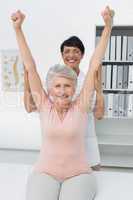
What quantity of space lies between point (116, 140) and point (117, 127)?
324 mm

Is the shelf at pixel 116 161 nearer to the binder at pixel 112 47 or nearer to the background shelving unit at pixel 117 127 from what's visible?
the background shelving unit at pixel 117 127

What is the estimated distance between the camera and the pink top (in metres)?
1.48

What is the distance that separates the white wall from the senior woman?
141 cm

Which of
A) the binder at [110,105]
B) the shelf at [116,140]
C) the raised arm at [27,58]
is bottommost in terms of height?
the shelf at [116,140]

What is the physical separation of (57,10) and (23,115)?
3.67ft

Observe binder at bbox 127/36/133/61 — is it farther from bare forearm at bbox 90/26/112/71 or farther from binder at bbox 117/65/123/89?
bare forearm at bbox 90/26/112/71

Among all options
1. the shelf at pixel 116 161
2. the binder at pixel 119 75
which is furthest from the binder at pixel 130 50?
the shelf at pixel 116 161

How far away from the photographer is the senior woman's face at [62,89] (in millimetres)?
1474

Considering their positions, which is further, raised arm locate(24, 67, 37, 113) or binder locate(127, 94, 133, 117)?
binder locate(127, 94, 133, 117)

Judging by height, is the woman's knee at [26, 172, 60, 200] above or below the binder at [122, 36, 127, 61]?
below

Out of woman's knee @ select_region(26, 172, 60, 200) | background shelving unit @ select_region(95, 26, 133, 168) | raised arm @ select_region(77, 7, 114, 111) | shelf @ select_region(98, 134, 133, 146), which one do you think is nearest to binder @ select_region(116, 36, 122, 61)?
background shelving unit @ select_region(95, 26, 133, 168)

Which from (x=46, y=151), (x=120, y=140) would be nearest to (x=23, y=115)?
(x=120, y=140)


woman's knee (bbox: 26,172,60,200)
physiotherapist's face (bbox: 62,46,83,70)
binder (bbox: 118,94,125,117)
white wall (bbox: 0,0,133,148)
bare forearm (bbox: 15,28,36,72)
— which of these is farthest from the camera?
binder (bbox: 118,94,125,117)

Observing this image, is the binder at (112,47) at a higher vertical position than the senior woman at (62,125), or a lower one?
higher
